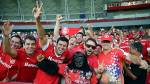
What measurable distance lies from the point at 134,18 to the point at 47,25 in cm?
900

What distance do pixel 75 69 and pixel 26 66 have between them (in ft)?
3.68

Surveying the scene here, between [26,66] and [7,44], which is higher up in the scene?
[7,44]

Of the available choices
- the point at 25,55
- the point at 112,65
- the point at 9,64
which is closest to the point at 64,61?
the point at 25,55

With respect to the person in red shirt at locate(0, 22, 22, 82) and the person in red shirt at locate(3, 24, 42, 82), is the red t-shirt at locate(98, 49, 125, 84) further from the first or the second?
the person in red shirt at locate(0, 22, 22, 82)

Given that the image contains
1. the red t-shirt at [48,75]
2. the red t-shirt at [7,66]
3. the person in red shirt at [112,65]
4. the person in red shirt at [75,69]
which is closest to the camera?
the person in red shirt at [75,69]

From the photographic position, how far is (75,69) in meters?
5.39

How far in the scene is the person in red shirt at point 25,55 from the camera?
5965 millimetres

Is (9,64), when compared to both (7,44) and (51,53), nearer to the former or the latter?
(7,44)

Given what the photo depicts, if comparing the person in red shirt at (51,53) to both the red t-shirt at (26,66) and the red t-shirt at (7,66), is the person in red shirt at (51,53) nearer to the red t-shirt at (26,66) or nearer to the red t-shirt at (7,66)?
the red t-shirt at (26,66)

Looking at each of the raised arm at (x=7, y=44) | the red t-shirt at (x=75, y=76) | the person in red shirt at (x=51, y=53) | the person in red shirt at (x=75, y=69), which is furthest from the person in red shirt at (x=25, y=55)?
the red t-shirt at (x=75, y=76)

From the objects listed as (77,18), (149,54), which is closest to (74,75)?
(149,54)

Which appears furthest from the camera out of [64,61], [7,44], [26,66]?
[26,66]

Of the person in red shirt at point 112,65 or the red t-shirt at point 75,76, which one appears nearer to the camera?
the red t-shirt at point 75,76

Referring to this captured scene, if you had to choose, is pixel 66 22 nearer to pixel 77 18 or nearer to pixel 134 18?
pixel 77 18
